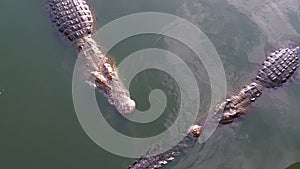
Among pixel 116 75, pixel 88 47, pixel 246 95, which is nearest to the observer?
pixel 246 95

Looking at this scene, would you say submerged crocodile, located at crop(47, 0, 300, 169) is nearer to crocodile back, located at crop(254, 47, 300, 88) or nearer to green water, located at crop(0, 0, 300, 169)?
crocodile back, located at crop(254, 47, 300, 88)

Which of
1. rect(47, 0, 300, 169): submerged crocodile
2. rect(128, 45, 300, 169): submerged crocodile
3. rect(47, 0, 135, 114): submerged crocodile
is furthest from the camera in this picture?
rect(47, 0, 135, 114): submerged crocodile

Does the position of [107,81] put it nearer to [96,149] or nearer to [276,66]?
[96,149]

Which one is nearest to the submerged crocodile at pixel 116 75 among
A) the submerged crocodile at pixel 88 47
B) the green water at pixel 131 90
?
the submerged crocodile at pixel 88 47

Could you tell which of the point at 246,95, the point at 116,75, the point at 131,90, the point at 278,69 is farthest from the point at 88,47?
the point at 278,69

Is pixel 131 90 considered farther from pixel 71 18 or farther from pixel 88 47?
pixel 71 18

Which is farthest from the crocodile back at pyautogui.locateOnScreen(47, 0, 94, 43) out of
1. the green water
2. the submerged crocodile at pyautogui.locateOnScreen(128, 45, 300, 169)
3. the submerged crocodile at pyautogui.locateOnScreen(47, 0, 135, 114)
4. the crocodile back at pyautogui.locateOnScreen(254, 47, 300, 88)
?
the crocodile back at pyautogui.locateOnScreen(254, 47, 300, 88)
